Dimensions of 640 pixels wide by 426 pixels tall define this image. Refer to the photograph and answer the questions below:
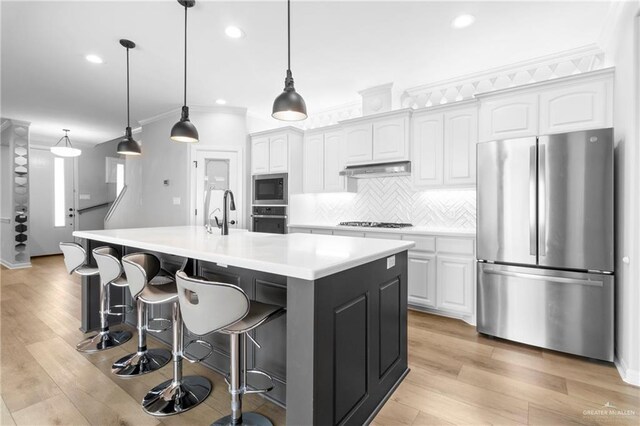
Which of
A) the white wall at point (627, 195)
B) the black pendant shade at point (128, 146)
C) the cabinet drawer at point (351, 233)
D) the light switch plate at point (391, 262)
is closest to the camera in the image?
the light switch plate at point (391, 262)

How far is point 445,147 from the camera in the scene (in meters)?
3.58

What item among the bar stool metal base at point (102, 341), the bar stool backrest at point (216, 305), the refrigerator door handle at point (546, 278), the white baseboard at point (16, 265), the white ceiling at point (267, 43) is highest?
the white ceiling at point (267, 43)

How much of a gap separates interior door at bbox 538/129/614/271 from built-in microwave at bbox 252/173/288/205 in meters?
3.25

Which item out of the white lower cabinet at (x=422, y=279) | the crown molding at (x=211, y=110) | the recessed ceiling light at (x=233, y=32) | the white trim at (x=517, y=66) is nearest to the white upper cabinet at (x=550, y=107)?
the white trim at (x=517, y=66)

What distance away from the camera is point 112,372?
7.32 feet

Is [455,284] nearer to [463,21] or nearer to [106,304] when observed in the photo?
[463,21]

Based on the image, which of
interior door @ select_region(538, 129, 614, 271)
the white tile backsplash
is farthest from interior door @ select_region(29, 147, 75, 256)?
interior door @ select_region(538, 129, 614, 271)

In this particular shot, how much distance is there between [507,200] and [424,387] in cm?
175

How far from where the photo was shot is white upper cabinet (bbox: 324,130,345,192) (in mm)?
4438

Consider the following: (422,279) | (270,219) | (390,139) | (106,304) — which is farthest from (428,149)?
(106,304)

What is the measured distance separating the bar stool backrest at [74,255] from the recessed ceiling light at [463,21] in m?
3.71

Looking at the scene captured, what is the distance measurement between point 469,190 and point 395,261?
7.19 feet

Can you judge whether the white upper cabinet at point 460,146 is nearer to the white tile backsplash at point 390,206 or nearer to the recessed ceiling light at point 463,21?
the white tile backsplash at point 390,206

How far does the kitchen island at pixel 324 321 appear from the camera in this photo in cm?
131
